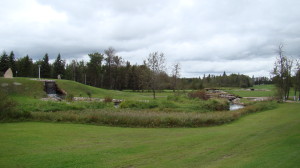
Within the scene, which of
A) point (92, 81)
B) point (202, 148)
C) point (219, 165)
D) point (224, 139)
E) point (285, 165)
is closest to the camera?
point (285, 165)

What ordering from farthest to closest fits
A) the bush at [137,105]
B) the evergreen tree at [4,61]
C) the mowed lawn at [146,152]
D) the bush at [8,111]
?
1. the evergreen tree at [4,61]
2. the bush at [137,105]
3. the bush at [8,111]
4. the mowed lawn at [146,152]

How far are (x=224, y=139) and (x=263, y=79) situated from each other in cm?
15834

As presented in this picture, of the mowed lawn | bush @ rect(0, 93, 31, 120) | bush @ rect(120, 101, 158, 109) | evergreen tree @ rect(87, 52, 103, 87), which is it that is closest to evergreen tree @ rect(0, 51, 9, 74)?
evergreen tree @ rect(87, 52, 103, 87)

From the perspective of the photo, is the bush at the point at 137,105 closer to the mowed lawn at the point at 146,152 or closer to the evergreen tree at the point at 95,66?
the mowed lawn at the point at 146,152

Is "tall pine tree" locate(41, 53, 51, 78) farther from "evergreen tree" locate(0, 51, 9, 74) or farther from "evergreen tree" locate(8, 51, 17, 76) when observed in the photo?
"evergreen tree" locate(0, 51, 9, 74)

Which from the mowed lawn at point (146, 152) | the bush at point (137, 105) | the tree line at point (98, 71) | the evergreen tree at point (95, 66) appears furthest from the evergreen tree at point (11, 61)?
the mowed lawn at point (146, 152)

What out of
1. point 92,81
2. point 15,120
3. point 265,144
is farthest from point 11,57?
point 265,144

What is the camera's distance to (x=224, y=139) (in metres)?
9.84

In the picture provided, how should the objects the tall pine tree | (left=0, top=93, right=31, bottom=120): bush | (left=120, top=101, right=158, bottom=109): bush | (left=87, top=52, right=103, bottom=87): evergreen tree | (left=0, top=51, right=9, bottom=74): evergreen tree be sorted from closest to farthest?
(left=0, top=93, right=31, bottom=120): bush
(left=120, top=101, right=158, bottom=109): bush
(left=0, top=51, right=9, bottom=74): evergreen tree
the tall pine tree
(left=87, top=52, right=103, bottom=87): evergreen tree

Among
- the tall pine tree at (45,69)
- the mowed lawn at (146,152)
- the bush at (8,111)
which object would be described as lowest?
the mowed lawn at (146,152)

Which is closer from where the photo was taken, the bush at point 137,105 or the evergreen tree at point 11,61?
the bush at point 137,105

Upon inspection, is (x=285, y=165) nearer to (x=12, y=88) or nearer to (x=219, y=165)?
(x=219, y=165)

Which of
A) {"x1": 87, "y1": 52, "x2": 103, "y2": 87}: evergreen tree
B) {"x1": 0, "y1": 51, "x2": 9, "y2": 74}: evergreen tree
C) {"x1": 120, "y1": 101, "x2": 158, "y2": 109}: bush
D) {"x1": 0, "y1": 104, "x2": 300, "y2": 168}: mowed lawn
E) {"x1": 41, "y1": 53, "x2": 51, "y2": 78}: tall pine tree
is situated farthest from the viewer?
{"x1": 87, "y1": 52, "x2": 103, "y2": 87}: evergreen tree

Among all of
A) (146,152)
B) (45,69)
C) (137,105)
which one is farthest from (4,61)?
(146,152)
